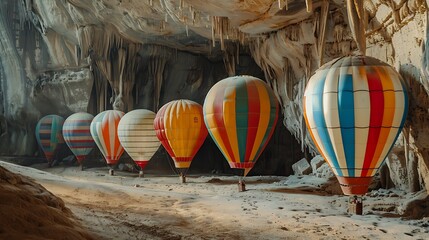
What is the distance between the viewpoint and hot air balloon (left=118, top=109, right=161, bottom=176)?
1420 cm

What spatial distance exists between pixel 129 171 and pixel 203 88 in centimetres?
557

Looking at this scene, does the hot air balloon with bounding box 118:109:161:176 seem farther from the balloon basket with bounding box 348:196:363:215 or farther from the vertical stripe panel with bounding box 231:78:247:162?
the balloon basket with bounding box 348:196:363:215

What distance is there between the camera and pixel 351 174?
6.57 m

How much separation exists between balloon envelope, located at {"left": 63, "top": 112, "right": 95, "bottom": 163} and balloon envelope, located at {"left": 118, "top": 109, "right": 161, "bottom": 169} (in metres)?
2.97

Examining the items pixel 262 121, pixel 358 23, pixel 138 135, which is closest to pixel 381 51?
pixel 358 23

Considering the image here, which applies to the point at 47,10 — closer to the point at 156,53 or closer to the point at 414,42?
the point at 156,53

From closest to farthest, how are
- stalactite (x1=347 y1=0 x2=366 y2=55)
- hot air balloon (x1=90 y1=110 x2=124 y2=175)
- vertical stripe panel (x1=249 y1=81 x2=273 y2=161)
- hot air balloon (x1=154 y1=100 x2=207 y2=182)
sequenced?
stalactite (x1=347 y1=0 x2=366 y2=55) < vertical stripe panel (x1=249 y1=81 x2=273 y2=161) < hot air balloon (x1=154 y1=100 x2=207 y2=182) < hot air balloon (x1=90 y1=110 x2=124 y2=175)

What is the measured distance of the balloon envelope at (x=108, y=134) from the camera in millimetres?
15312

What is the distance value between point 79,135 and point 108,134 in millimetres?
2117

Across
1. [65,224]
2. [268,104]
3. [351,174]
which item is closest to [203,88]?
[268,104]

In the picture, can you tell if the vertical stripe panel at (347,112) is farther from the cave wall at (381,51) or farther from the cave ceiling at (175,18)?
the cave ceiling at (175,18)

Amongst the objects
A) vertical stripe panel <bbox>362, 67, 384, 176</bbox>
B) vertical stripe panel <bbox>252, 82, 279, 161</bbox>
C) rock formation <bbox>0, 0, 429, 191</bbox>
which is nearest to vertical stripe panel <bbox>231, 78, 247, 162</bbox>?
vertical stripe panel <bbox>252, 82, 279, 161</bbox>

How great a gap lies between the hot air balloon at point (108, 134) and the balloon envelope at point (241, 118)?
19.8ft

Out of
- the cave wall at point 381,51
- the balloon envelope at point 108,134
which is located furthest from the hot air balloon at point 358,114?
the balloon envelope at point 108,134
